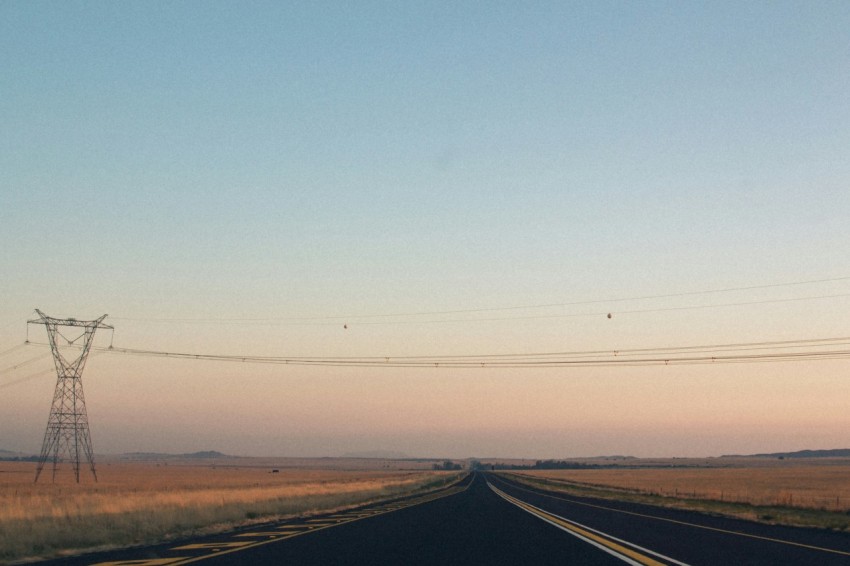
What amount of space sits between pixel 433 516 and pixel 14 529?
16925mm

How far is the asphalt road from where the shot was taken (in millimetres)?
16542

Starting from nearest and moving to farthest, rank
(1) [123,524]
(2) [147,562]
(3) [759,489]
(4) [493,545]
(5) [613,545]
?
1. (2) [147,562]
2. (4) [493,545]
3. (5) [613,545]
4. (1) [123,524]
5. (3) [759,489]

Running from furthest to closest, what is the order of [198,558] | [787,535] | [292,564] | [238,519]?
[238,519], [787,535], [198,558], [292,564]

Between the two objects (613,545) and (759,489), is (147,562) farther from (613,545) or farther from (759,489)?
(759,489)

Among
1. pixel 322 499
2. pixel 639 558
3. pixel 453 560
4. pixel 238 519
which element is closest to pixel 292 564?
pixel 453 560

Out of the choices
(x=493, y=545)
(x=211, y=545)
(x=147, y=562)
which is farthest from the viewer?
(x=493, y=545)

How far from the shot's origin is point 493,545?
20062mm

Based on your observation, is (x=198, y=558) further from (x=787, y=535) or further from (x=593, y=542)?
(x=787, y=535)

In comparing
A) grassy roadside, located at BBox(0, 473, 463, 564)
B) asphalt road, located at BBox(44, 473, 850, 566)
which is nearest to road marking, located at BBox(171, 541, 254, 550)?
asphalt road, located at BBox(44, 473, 850, 566)

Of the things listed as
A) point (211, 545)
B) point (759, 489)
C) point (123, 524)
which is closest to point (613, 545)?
point (211, 545)

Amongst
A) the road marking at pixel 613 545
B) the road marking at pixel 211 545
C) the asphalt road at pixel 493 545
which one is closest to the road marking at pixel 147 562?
the asphalt road at pixel 493 545

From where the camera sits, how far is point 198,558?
16.3m

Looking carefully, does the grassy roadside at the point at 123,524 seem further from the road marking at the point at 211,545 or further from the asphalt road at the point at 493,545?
the road marking at the point at 211,545

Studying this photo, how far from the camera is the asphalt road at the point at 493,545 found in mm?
16542
